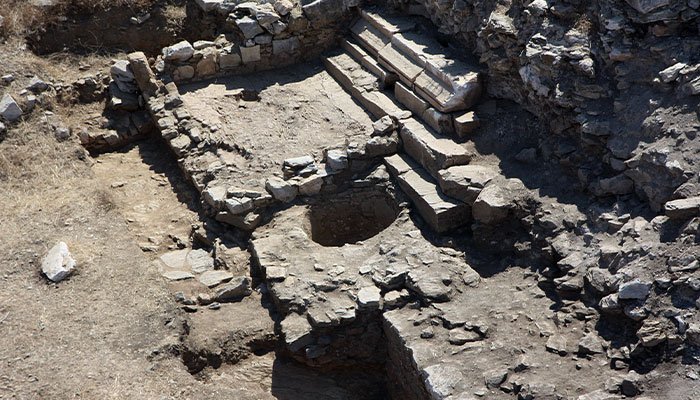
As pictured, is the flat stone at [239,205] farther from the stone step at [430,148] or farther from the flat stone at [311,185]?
the stone step at [430,148]

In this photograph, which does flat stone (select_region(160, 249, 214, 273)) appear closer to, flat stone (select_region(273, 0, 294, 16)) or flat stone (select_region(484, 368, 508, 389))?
flat stone (select_region(484, 368, 508, 389))

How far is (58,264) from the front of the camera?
6547 millimetres

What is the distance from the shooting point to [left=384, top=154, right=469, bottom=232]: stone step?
6.72 meters

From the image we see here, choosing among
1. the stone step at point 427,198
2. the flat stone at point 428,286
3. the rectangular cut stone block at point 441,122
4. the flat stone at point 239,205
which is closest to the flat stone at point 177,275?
the flat stone at point 239,205

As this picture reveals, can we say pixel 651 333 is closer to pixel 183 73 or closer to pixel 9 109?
pixel 183 73

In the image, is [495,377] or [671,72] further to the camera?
[671,72]

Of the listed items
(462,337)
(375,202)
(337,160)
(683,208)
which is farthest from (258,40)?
(683,208)

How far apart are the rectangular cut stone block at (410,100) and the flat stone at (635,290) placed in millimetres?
3182

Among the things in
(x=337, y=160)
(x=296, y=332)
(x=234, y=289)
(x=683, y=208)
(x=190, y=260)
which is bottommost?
(x=190, y=260)

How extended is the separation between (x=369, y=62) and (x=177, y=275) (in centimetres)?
362

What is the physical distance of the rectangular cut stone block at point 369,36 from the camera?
8688mm

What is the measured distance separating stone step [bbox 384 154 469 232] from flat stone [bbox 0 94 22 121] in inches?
175

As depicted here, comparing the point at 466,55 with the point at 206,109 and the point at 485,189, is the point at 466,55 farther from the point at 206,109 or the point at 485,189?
the point at 206,109

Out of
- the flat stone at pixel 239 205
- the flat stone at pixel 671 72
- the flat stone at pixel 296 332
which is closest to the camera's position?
the flat stone at pixel 671 72
